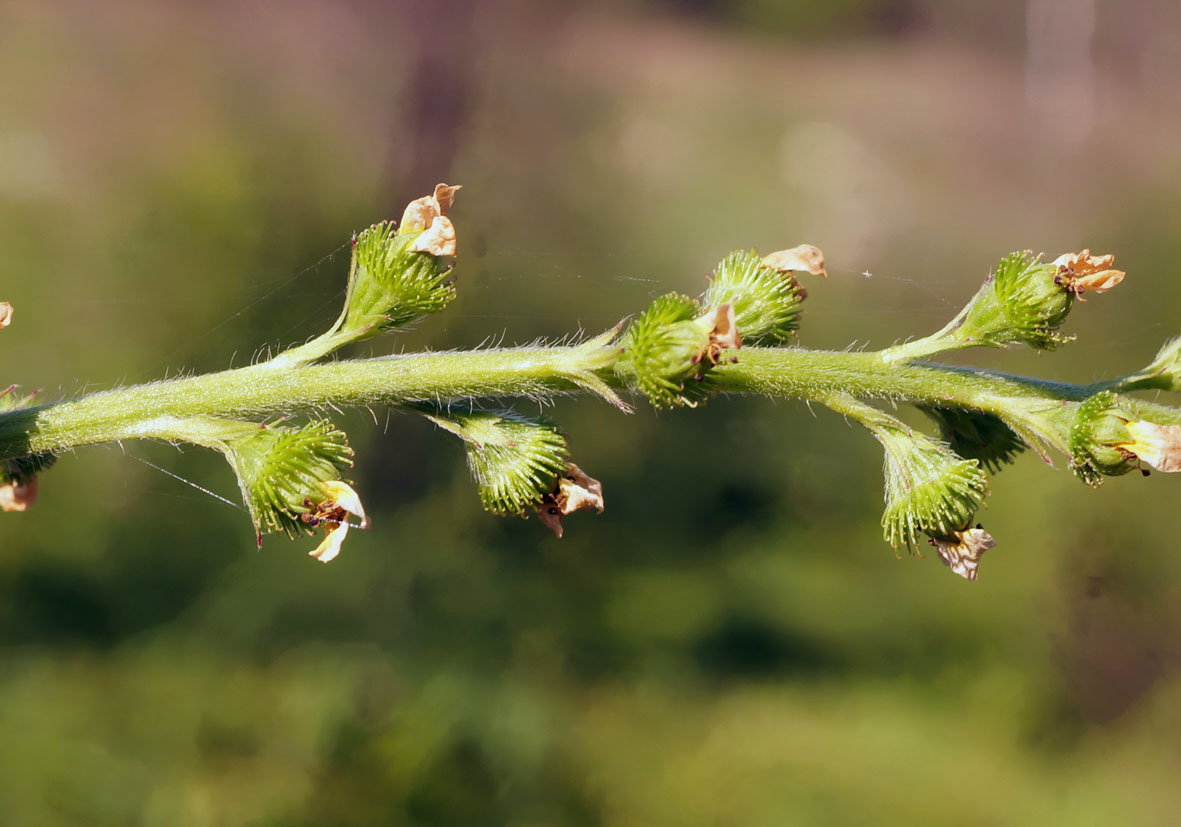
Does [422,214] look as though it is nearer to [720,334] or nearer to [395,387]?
[395,387]

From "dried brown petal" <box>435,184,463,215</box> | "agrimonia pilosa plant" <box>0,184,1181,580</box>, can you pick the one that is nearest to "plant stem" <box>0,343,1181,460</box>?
"agrimonia pilosa plant" <box>0,184,1181,580</box>

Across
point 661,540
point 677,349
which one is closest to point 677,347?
point 677,349

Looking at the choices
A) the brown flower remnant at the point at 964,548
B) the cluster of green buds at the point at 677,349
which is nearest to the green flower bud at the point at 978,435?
the brown flower remnant at the point at 964,548

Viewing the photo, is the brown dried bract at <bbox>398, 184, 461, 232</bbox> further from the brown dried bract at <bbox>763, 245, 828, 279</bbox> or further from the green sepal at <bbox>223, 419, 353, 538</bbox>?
the brown dried bract at <bbox>763, 245, 828, 279</bbox>

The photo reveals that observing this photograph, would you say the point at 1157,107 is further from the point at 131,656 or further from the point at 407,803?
the point at 131,656

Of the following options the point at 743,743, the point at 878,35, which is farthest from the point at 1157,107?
the point at 743,743

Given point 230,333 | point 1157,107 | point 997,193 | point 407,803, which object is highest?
point 1157,107
